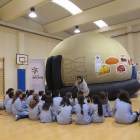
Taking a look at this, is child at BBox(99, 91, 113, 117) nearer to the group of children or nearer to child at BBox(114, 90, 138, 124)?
the group of children

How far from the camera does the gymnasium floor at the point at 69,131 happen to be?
113 inches

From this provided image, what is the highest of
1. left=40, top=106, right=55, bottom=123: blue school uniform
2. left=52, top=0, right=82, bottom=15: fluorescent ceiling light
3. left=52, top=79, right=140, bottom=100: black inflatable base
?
left=52, top=0, right=82, bottom=15: fluorescent ceiling light

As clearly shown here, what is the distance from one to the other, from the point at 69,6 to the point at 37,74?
738 cm

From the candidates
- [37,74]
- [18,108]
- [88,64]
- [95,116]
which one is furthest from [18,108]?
[88,64]

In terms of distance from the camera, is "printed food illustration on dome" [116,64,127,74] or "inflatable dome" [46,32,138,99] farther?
"printed food illustration on dome" [116,64,127,74]

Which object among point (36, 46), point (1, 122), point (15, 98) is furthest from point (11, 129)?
point (36, 46)

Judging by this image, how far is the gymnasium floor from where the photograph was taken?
2.86m

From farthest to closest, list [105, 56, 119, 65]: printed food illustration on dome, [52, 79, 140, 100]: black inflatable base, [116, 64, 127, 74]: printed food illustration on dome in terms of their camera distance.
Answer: [116, 64, 127, 74]: printed food illustration on dome
[105, 56, 119, 65]: printed food illustration on dome
[52, 79, 140, 100]: black inflatable base

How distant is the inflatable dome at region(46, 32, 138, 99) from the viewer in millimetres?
6715

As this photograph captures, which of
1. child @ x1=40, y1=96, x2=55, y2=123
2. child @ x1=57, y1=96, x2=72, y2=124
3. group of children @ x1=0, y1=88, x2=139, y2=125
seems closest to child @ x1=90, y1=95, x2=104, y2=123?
group of children @ x1=0, y1=88, x2=139, y2=125

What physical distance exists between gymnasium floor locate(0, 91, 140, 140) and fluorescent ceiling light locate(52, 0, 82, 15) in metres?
9.87

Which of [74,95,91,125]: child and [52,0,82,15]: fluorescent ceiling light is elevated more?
[52,0,82,15]: fluorescent ceiling light

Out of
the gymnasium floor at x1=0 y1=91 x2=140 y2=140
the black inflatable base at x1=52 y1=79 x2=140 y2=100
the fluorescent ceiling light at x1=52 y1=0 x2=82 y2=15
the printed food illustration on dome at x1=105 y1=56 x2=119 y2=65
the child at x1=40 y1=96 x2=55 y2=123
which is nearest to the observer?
the gymnasium floor at x1=0 y1=91 x2=140 y2=140

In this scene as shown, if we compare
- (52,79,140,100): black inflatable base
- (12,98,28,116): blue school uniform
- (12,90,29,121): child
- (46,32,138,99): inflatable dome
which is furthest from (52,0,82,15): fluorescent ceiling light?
(12,98,28,116): blue school uniform
